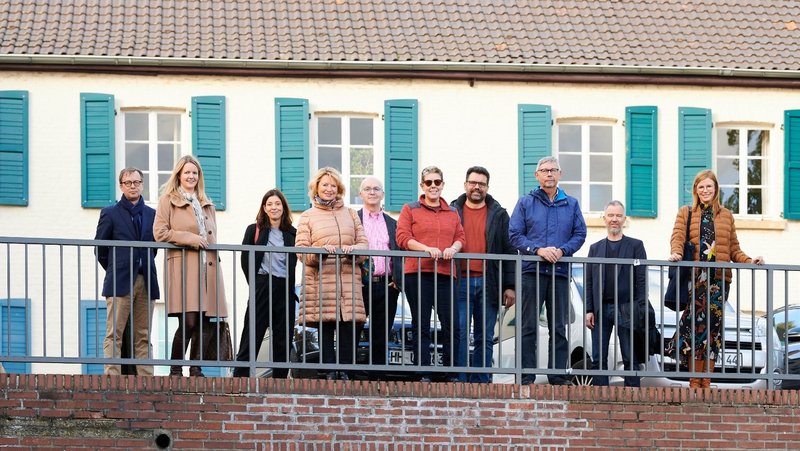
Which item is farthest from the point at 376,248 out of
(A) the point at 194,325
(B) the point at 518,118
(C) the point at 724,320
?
(B) the point at 518,118

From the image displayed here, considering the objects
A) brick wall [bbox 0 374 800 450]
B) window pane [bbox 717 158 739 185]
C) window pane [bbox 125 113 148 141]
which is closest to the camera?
brick wall [bbox 0 374 800 450]

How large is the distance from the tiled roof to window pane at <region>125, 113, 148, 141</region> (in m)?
0.96

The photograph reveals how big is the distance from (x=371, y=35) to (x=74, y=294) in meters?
5.86

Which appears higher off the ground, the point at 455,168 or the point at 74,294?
the point at 455,168

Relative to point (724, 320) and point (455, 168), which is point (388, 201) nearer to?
point (455, 168)

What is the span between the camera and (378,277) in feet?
43.7

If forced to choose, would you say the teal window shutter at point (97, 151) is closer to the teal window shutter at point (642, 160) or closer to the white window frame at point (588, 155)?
the white window frame at point (588, 155)

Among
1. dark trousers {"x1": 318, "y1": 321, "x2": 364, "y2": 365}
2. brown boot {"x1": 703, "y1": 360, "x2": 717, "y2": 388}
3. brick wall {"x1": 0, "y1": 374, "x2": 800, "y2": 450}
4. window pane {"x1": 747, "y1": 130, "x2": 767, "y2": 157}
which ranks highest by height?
window pane {"x1": 747, "y1": 130, "x2": 767, "y2": 157}

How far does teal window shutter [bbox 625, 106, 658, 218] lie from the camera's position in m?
24.9

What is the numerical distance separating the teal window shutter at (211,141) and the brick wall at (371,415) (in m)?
11.9

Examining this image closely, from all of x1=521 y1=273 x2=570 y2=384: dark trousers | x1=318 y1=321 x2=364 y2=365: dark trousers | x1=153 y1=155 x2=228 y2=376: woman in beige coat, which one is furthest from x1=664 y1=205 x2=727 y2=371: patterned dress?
x1=153 y1=155 x2=228 y2=376: woman in beige coat

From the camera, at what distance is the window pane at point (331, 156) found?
24.7 m

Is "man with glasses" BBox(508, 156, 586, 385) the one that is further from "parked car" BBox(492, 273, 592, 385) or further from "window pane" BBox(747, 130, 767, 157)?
"window pane" BBox(747, 130, 767, 157)

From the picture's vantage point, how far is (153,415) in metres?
12.5
